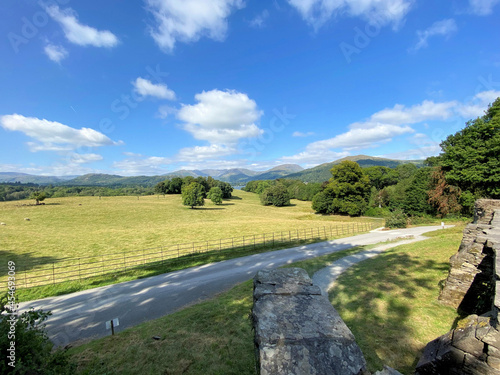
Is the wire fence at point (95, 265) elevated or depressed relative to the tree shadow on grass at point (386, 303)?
depressed

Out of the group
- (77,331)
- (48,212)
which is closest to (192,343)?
(77,331)

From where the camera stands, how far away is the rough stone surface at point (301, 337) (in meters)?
1.93

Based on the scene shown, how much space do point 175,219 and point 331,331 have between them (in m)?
47.4

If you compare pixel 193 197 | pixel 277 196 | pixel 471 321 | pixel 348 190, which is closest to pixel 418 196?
pixel 348 190

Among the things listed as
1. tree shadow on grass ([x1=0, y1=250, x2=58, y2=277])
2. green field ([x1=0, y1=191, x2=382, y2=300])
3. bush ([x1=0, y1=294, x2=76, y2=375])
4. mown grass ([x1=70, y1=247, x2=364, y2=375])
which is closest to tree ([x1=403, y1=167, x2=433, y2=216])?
green field ([x1=0, y1=191, x2=382, y2=300])

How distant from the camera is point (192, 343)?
678 centimetres

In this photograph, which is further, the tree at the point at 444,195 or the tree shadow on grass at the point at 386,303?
the tree at the point at 444,195

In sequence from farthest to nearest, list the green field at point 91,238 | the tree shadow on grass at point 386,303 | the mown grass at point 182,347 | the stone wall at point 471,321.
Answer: the green field at point 91,238 → the mown grass at point 182,347 → the tree shadow on grass at point 386,303 → the stone wall at point 471,321

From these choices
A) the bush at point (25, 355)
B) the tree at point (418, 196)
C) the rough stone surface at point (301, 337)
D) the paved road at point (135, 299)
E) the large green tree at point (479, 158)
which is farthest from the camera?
the tree at point (418, 196)

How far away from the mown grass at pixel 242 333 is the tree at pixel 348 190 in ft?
123

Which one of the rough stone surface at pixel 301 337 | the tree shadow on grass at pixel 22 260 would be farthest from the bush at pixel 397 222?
the tree shadow on grass at pixel 22 260

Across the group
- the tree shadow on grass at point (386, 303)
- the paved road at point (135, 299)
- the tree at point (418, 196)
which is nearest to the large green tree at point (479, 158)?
the tree at point (418, 196)

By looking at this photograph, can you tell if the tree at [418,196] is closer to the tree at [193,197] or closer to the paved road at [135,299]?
the paved road at [135,299]

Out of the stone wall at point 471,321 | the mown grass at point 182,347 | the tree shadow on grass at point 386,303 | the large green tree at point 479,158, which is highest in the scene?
the large green tree at point 479,158
